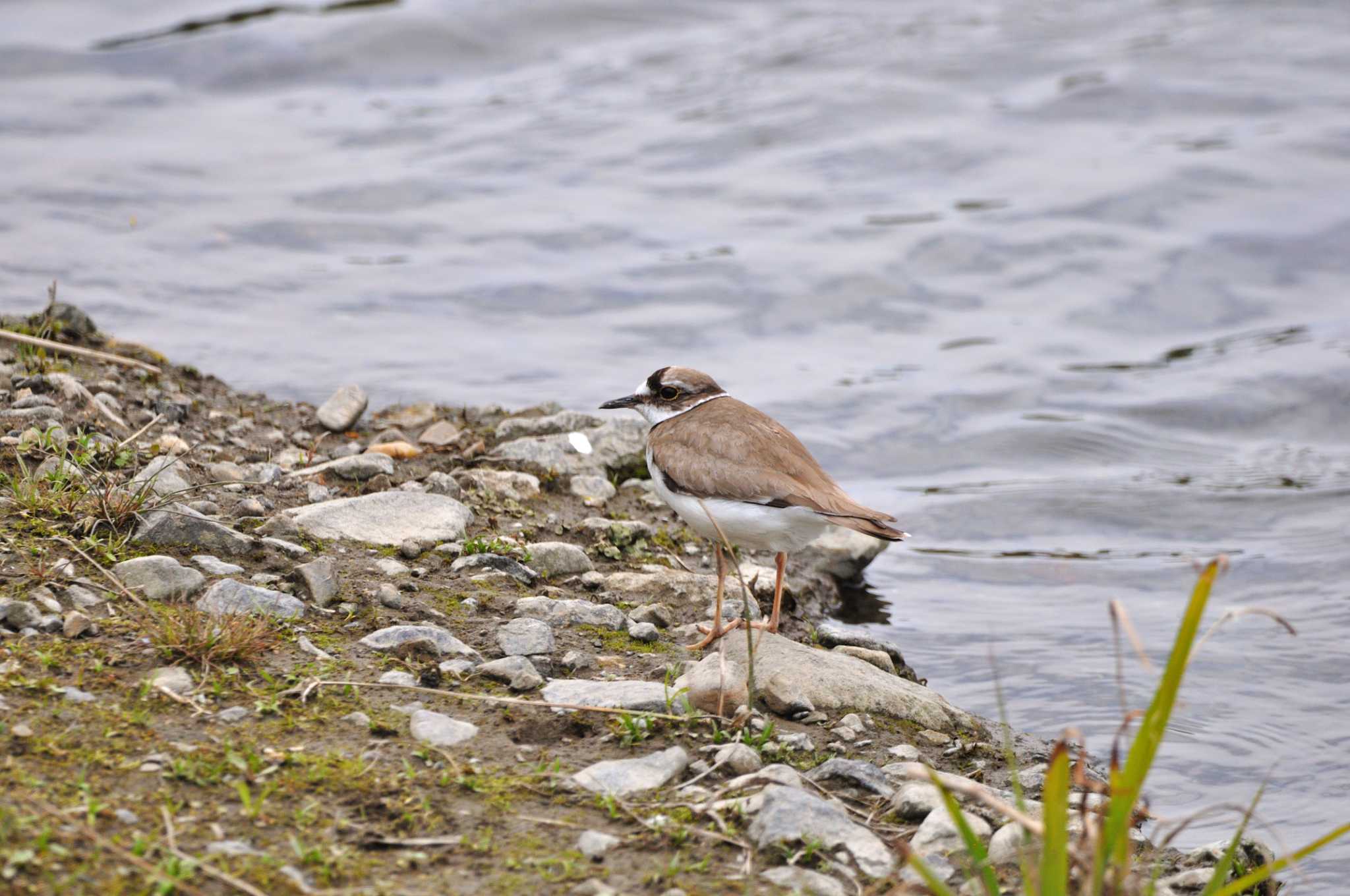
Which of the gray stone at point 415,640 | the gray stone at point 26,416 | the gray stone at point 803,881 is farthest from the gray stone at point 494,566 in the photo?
the gray stone at point 803,881

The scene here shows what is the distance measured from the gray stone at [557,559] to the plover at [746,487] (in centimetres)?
66

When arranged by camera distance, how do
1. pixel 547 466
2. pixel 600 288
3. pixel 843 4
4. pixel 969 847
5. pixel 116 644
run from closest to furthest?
pixel 969 847 → pixel 116 644 → pixel 547 466 → pixel 600 288 → pixel 843 4

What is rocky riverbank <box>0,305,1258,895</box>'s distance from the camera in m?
4.04

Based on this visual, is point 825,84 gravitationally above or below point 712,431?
above

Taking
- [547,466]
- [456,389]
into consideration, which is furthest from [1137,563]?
[456,389]

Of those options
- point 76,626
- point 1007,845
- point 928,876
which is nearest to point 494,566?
point 76,626

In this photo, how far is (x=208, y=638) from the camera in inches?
191

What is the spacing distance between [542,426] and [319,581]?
328 cm

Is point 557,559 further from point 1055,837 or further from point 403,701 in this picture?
point 1055,837

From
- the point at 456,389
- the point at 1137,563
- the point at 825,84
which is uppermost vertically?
the point at 825,84

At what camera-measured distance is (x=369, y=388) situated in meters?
11.1

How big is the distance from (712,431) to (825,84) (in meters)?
13.8

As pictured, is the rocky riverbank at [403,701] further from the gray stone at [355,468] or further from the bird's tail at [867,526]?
the bird's tail at [867,526]

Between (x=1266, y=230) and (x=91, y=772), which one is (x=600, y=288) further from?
(x=91, y=772)
